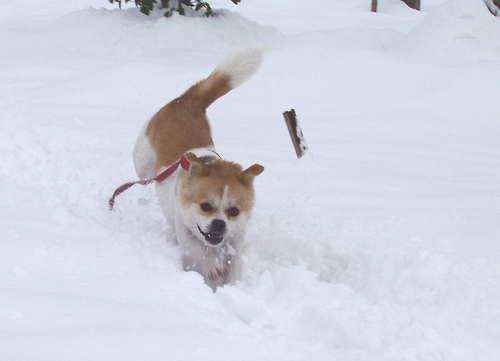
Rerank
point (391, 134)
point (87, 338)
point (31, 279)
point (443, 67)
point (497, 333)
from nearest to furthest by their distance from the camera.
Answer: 1. point (87, 338)
2. point (31, 279)
3. point (497, 333)
4. point (391, 134)
5. point (443, 67)

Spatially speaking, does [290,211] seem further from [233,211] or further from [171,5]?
[171,5]

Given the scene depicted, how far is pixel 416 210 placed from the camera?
460 cm

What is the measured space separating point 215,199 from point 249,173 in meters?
0.32

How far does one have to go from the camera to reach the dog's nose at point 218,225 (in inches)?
142

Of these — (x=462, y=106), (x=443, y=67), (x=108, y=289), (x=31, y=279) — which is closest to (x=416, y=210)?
(x=108, y=289)

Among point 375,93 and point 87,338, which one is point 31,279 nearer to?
point 87,338

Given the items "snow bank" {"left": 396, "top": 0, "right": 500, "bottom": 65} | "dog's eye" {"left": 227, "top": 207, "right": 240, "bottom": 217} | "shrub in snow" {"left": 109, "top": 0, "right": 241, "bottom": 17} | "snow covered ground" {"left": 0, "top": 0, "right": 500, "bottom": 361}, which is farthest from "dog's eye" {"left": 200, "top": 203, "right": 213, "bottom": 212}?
"shrub in snow" {"left": 109, "top": 0, "right": 241, "bottom": 17}

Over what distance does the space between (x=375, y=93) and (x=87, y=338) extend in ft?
22.8

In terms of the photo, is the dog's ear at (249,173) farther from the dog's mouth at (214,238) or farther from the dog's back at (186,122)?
the dog's back at (186,122)

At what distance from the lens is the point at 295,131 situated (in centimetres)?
566

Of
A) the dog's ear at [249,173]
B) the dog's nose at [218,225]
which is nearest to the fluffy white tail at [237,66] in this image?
the dog's ear at [249,173]

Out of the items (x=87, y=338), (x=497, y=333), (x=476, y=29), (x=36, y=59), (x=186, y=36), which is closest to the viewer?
(x=87, y=338)

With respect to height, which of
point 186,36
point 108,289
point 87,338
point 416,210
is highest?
point 87,338

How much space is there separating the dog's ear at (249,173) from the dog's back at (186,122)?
2.33ft
